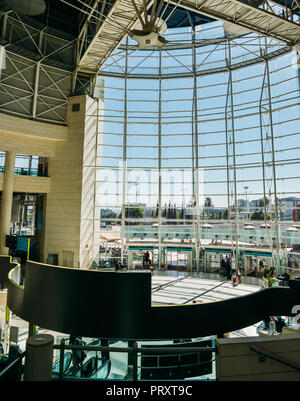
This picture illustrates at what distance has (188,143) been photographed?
79.4ft

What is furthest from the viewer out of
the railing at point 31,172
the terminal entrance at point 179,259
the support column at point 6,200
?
the terminal entrance at point 179,259

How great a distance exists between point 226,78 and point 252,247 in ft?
48.8

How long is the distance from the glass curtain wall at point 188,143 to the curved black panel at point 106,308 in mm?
14012

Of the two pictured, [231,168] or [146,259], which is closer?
[231,168]

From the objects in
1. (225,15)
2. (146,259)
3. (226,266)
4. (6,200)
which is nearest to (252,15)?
(225,15)

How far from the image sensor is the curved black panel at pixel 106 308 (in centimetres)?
841

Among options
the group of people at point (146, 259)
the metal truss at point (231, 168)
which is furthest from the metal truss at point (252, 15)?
the group of people at point (146, 259)

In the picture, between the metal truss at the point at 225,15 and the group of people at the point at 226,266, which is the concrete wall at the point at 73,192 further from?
the group of people at the point at 226,266

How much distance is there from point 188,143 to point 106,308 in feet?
61.1

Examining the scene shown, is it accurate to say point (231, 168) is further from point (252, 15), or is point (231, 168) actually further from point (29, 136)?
point (29, 136)

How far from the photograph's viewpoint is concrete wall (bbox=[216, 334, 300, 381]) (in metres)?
3.71
